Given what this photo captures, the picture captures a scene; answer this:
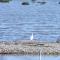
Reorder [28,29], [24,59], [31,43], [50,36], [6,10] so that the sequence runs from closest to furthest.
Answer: [24,59] < [31,43] < [50,36] < [28,29] < [6,10]

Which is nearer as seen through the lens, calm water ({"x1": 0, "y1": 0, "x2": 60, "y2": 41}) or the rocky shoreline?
the rocky shoreline

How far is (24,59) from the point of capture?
7.38 m

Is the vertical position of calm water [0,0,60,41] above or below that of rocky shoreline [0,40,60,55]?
above

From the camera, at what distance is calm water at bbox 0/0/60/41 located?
37.7 ft

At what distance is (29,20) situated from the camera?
13.1 metres

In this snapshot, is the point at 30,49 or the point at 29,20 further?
the point at 29,20

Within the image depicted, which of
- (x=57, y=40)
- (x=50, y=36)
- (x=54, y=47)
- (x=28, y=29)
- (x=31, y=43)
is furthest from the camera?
(x=28, y=29)

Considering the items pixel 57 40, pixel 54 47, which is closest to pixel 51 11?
pixel 57 40

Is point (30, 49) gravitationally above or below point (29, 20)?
below

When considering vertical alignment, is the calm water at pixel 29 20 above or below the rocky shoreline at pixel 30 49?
above

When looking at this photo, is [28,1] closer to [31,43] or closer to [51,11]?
[51,11]

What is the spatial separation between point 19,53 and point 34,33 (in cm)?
337

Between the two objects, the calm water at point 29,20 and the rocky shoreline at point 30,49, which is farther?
the calm water at point 29,20

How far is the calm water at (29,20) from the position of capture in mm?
11500
